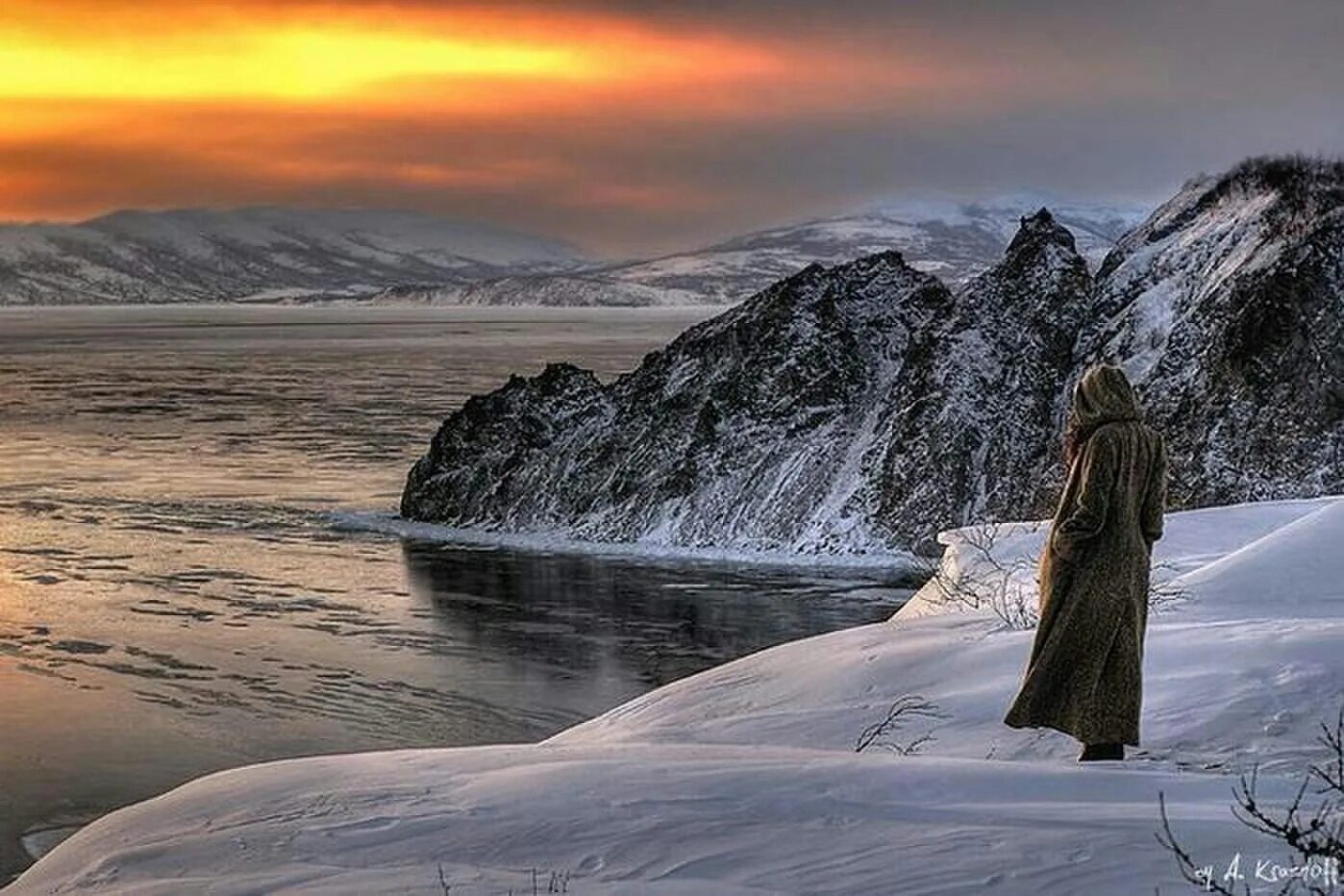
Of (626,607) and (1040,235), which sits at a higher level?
(1040,235)

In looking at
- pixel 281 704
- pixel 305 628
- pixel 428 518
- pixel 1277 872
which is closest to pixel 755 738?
pixel 1277 872

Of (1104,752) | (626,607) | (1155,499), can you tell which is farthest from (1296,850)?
(626,607)

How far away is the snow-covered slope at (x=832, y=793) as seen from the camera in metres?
6.85

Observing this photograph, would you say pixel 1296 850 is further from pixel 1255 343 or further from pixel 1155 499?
pixel 1255 343

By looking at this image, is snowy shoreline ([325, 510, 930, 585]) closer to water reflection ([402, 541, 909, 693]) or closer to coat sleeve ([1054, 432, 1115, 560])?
water reflection ([402, 541, 909, 693])

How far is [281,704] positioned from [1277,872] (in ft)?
59.1

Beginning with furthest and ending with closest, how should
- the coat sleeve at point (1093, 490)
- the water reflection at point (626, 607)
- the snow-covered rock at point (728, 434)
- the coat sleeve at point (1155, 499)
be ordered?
the snow-covered rock at point (728, 434)
the water reflection at point (626, 607)
the coat sleeve at point (1155, 499)
the coat sleeve at point (1093, 490)

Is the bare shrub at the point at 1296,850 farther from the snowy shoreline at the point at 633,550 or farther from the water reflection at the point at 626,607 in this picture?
the snowy shoreline at the point at 633,550

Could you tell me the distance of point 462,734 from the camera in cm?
2072

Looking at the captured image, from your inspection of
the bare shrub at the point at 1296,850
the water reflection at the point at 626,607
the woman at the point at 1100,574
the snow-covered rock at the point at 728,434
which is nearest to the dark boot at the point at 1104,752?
the woman at the point at 1100,574

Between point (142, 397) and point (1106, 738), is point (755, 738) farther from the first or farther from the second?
point (142, 397)

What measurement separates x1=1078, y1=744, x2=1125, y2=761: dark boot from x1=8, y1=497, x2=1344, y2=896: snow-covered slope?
105mm

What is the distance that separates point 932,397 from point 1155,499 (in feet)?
104

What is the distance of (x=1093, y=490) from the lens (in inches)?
326
